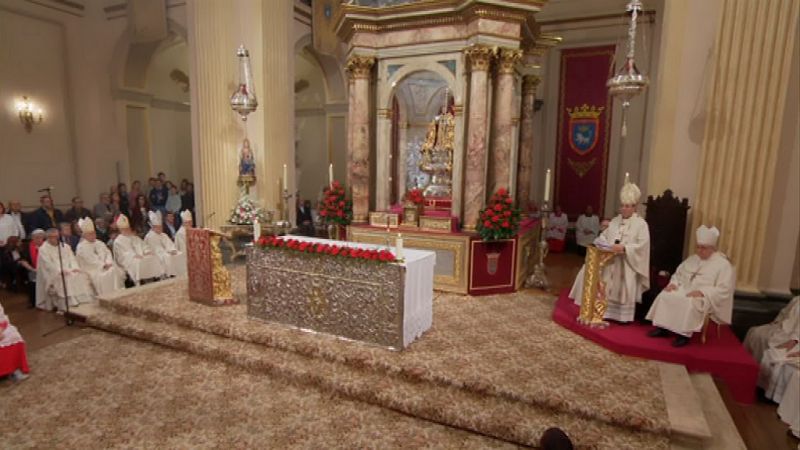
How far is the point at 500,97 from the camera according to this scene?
684 centimetres

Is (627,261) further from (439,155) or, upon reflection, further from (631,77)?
(439,155)

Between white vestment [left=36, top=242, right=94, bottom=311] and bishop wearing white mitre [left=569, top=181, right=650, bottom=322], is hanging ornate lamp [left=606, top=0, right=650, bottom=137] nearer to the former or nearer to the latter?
bishop wearing white mitre [left=569, top=181, right=650, bottom=322]

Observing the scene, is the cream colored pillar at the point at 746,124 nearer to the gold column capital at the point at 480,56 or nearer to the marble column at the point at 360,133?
the gold column capital at the point at 480,56

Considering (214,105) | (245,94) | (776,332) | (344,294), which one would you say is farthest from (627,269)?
(214,105)

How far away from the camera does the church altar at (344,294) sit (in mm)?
4801

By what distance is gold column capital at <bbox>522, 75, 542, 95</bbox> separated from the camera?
8.55 m

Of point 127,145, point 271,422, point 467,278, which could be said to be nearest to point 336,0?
point 127,145

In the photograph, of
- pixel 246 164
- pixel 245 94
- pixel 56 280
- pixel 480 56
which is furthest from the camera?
pixel 246 164

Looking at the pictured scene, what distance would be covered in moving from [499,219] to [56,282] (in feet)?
23.2

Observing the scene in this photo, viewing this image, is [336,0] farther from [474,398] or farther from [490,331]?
[474,398]

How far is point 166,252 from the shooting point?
830cm

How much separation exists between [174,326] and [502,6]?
6.58 m

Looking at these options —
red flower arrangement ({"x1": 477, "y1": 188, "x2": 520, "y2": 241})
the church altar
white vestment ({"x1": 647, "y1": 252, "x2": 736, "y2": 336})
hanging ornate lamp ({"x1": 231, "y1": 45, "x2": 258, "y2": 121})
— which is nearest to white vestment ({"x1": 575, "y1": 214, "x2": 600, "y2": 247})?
red flower arrangement ({"x1": 477, "y1": 188, "x2": 520, "y2": 241})

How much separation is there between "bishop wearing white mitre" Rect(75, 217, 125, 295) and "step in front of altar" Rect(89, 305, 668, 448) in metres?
2.18
